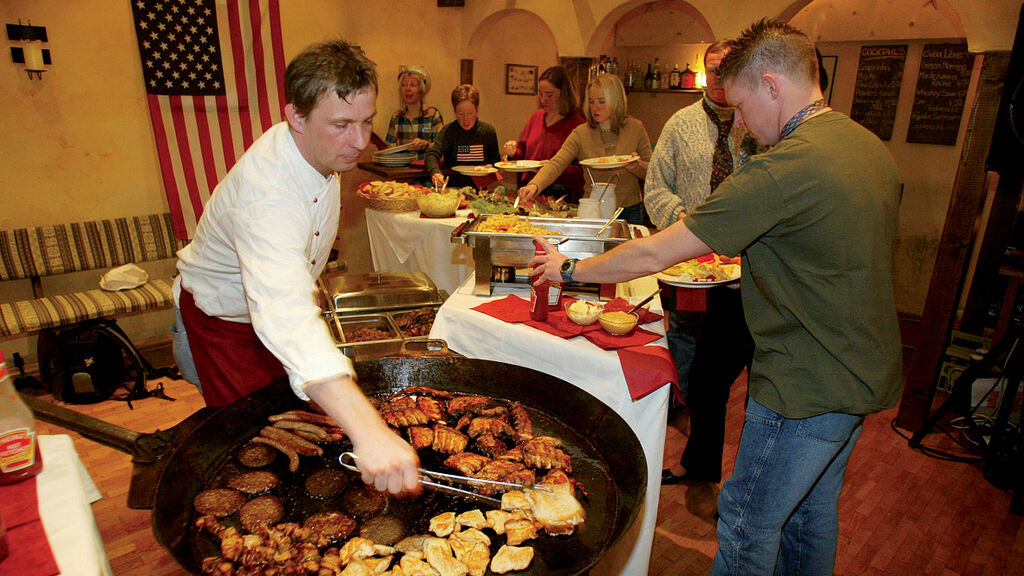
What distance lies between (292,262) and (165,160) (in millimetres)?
4385

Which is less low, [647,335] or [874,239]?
[874,239]

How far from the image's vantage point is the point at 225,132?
5387mm

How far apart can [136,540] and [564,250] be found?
2.38m

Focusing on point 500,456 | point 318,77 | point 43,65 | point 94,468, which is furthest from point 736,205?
point 43,65

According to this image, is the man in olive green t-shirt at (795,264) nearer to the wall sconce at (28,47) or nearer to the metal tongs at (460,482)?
the metal tongs at (460,482)

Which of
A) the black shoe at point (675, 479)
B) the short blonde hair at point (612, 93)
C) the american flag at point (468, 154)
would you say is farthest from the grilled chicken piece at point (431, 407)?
the american flag at point (468, 154)

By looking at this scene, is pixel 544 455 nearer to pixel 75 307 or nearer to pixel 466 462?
pixel 466 462

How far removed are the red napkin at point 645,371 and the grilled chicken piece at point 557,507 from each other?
58cm

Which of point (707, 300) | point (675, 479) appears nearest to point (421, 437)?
point (707, 300)

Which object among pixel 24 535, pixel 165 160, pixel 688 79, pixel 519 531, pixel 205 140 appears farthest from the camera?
pixel 688 79

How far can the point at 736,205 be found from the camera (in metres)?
1.62

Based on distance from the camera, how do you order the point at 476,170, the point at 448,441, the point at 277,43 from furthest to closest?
the point at 277,43
the point at 476,170
the point at 448,441

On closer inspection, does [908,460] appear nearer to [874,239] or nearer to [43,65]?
[874,239]

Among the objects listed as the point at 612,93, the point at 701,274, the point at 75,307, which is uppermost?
the point at 612,93
